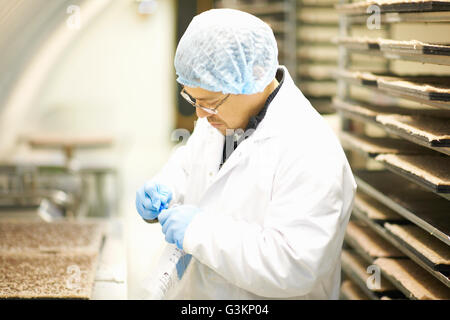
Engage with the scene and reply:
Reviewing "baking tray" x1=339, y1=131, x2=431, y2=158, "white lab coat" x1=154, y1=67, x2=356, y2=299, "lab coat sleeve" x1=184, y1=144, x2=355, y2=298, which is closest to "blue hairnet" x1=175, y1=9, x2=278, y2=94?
"white lab coat" x1=154, y1=67, x2=356, y2=299

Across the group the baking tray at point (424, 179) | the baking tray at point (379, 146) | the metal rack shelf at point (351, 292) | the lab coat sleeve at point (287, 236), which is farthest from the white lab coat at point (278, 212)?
the metal rack shelf at point (351, 292)

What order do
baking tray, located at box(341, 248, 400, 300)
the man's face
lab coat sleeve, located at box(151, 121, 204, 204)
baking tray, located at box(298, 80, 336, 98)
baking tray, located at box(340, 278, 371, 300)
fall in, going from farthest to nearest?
baking tray, located at box(298, 80, 336, 98) < baking tray, located at box(340, 278, 371, 300) < baking tray, located at box(341, 248, 400, 300) < lab coat sleeve, located at box(151, 121, 204, 204) < the man's face

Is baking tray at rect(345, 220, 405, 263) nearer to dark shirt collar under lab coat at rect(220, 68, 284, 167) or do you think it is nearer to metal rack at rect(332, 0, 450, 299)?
metal rack at rect(332, 0, 450, 299)

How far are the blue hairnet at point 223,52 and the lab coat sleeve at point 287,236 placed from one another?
0.86ft

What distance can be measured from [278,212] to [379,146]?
0.96m

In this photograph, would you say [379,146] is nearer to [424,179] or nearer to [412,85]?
[412,85]

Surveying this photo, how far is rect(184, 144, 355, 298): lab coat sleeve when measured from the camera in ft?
5.09

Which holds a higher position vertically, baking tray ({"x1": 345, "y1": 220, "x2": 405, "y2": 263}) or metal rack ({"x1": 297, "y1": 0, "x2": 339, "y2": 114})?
metal rack ({"x1": 297, "y1": 0, "x2": 339, "y2": 114})

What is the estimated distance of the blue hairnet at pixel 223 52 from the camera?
1.63m

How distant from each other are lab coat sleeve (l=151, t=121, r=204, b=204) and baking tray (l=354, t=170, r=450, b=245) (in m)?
0.75

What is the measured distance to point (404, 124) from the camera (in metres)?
2.04

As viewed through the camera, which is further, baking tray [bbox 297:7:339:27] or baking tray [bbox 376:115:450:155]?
baking tray [bbox 297:7:339:27]

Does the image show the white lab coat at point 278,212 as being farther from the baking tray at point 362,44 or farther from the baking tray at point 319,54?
the baking tray at point 319,54

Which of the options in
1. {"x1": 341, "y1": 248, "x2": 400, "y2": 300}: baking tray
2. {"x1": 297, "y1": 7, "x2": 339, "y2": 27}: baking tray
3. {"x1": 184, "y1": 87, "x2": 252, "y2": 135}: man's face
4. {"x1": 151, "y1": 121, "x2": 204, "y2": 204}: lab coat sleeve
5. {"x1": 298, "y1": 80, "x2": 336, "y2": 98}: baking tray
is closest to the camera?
{"x1": 184, "y1": 87, "x2": 252, "y2": 135}: man's face
